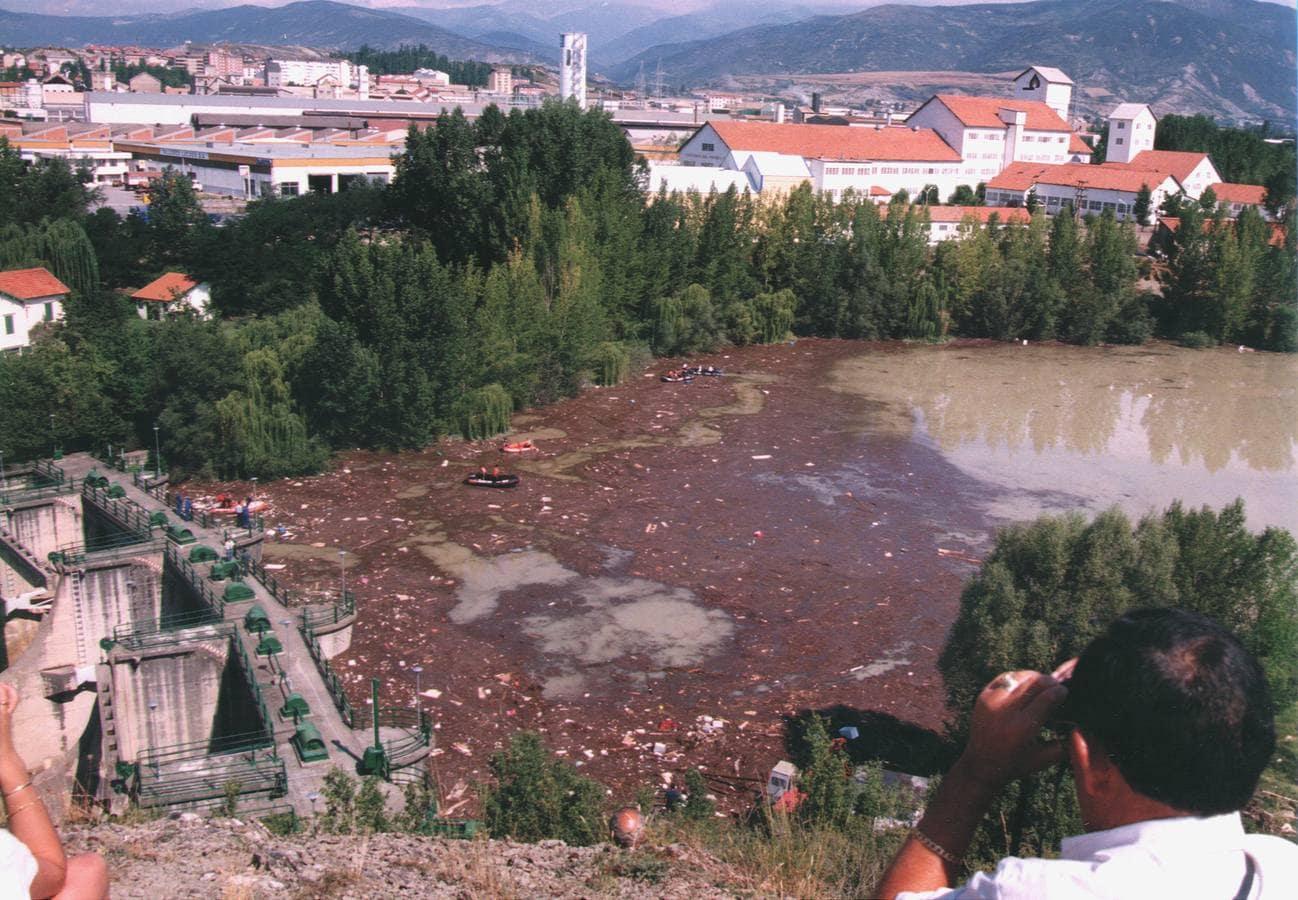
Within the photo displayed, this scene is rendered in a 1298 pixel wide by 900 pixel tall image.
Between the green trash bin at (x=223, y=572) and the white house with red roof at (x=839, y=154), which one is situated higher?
the white house with red roof at (x=839, y=154)

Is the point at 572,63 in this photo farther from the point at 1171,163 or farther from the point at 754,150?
the point at 1171,163

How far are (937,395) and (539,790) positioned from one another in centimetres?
2265

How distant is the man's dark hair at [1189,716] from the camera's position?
5.13ft

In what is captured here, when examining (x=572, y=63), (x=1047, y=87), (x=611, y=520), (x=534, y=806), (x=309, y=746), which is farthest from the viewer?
(x=572, y=63)

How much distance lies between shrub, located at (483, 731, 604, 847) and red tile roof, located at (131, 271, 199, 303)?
2230 centimetres

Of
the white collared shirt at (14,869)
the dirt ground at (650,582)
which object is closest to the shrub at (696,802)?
the dirt ground at (650,582)

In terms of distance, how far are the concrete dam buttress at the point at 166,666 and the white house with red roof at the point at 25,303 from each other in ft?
26.8

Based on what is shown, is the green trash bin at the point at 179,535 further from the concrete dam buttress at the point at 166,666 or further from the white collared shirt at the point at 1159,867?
the white collared shirt at the point at 1159,867

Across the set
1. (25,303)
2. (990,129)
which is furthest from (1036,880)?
(990,129)

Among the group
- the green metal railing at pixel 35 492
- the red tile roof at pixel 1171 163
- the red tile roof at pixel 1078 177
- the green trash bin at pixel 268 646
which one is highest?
the red tile roof at pixel 1171 163

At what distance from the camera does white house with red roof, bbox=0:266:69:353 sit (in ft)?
74.0

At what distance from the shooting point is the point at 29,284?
2330 cm

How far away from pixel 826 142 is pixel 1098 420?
27131 millimetres

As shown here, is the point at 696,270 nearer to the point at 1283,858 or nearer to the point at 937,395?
the point at 937,395
